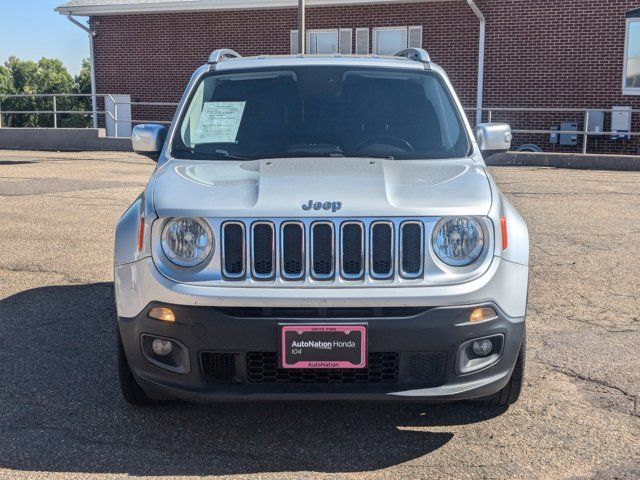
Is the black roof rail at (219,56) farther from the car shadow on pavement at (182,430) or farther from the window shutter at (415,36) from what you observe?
the window shutter at (415,36)

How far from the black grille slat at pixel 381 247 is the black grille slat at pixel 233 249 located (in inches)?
22.3

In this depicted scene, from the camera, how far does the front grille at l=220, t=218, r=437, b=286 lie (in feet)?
11.6

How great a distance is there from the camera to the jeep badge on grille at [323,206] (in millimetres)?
3566

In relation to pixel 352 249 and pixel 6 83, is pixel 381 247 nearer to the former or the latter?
pixel 352 249

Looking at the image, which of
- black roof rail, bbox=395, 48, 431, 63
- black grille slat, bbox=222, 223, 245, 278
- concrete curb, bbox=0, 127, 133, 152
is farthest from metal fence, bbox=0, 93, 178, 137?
black grille slat, bbox=222, 223, 245, 278

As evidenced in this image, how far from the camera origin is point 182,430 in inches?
154

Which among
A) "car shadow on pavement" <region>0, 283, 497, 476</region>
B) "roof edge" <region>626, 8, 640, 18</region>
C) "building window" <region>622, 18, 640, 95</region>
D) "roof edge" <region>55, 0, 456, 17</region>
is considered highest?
"roof edge" <region>55, 0, 456, 17</region>

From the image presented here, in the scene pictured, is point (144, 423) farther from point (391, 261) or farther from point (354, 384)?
point (391, 261)

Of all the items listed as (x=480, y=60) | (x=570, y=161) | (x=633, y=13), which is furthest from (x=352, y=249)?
(x=633, y=13)

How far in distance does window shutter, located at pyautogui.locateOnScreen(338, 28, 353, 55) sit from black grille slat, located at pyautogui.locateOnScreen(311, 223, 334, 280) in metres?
20.0

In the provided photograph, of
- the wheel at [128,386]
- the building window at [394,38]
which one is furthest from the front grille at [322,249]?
the building window at [394,38]

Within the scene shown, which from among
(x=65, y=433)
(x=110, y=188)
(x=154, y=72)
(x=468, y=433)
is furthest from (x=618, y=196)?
(x=154, y=72)

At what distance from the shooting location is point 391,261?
11.6 feet

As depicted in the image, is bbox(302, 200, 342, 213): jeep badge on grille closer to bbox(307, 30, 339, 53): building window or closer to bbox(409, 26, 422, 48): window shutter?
bbox(409, 26, 422, 48): window shutter
